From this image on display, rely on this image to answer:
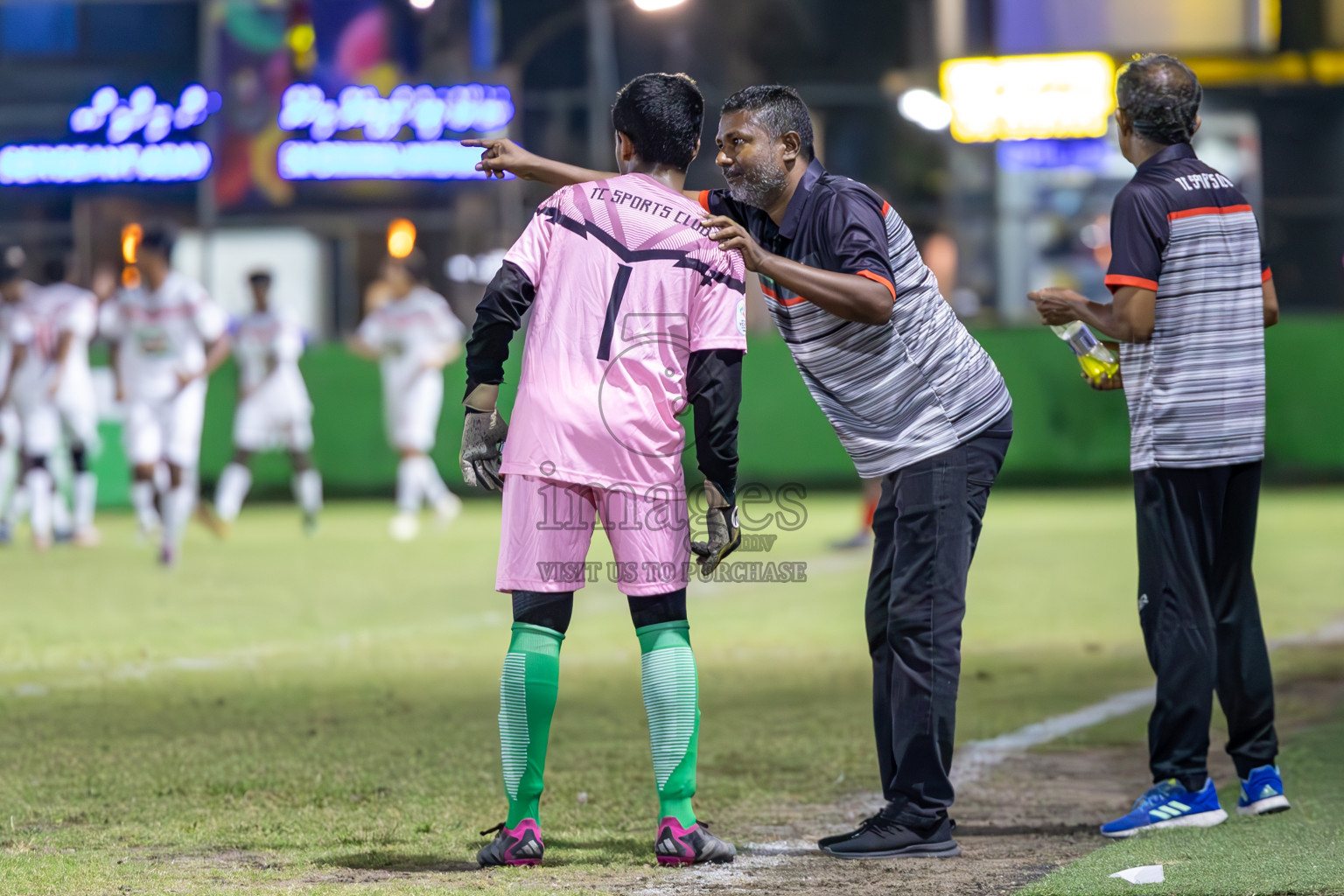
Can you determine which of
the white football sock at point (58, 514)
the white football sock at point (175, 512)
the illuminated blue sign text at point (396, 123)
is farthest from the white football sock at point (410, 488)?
the illuminated blue sign text at point (396, 123)

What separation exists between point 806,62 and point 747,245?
19.5 m

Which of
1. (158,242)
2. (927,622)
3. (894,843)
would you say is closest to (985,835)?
(894,843)

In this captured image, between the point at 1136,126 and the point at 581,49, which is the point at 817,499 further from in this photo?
the point at 1136,126

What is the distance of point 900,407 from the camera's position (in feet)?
14.7

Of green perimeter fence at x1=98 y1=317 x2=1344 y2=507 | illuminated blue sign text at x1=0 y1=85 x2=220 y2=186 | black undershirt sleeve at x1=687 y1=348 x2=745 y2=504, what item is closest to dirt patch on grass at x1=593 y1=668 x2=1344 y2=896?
black undershirt sleeve at x1=687 y1=348 x2=745 y2=504

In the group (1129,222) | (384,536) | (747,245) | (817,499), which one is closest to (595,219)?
(747,245)

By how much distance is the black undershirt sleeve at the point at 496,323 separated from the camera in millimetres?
4215

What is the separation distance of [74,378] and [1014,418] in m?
9.20

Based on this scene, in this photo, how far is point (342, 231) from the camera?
23.8m

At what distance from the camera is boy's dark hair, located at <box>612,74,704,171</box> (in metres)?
4.30

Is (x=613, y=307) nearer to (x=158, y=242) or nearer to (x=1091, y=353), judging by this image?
(x=1091, y=353)

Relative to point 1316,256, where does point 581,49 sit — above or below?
above

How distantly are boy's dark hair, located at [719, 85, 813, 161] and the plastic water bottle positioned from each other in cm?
100

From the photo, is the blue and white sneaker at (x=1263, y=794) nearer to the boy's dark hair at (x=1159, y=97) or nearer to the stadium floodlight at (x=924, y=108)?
the boy's dark hair at (x=1159, y=97)
